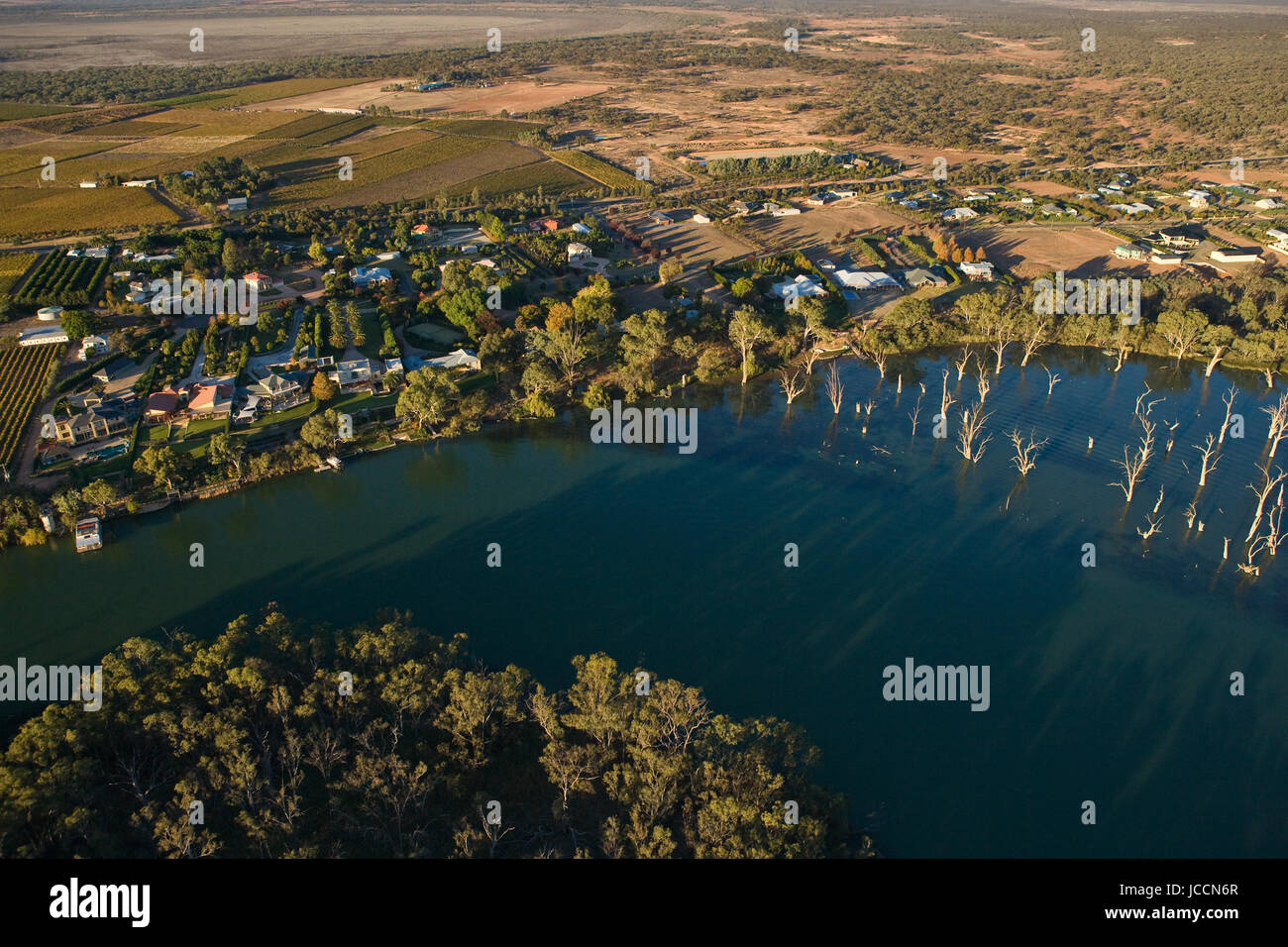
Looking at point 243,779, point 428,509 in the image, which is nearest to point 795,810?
point 243,779

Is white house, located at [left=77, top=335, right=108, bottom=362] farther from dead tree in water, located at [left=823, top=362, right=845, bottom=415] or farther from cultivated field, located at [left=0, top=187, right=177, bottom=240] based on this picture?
dead tree in water, located at [left=823, top=362, right=845, bottom=415]

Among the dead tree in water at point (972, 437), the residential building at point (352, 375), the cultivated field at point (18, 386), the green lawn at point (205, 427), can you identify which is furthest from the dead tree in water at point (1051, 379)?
the cultivated field at point (18, 386)

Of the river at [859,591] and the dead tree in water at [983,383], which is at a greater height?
the dead tree in water at [983,383]

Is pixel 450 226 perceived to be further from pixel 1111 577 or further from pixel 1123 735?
pixel 1123 735

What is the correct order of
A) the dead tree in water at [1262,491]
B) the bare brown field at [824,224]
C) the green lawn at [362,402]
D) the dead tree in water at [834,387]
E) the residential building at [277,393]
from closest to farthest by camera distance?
the dead tree in water at [1262,491], the residential building at [277,393], the green lawn at [362,402], the dead tree in water at [834,387], the bare brown field at [824,224]

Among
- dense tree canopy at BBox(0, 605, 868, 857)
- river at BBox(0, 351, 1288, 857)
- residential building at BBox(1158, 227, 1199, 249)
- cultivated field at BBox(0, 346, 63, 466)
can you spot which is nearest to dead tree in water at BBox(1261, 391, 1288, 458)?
river at BBox(0, 351, 1288, 857)

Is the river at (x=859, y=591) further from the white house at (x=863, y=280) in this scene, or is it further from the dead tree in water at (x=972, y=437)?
the white house at (x=863, y=280)
